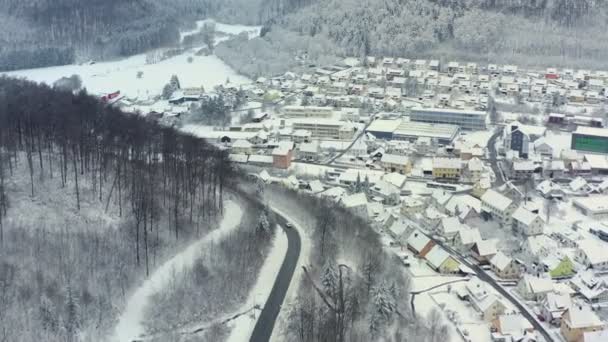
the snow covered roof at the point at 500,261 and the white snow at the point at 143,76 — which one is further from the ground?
the white snow at the point at 143,76

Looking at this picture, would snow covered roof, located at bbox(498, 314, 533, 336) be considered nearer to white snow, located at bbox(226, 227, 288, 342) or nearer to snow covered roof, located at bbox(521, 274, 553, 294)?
snow covered roof, located at bbox(521, 274, 553, 294)

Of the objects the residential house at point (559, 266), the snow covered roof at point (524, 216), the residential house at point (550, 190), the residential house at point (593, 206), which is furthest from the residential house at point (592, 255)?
the residential house at point (550, 190)

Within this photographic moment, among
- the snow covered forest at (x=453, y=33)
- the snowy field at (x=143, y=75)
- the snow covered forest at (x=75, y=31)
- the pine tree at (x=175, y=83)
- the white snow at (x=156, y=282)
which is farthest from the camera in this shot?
the snow covered forest at (x=75, y=31)

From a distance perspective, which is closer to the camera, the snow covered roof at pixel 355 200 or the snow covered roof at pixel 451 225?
the snow covered roof at pixel 451 225

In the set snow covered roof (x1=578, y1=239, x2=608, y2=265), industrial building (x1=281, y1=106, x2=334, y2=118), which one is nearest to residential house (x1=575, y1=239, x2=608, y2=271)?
snow covered roof (x1=578, y1=239, x2=608, y2=265)

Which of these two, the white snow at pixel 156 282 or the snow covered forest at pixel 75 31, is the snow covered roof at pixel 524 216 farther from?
the snow covered forest at pixel 75 31

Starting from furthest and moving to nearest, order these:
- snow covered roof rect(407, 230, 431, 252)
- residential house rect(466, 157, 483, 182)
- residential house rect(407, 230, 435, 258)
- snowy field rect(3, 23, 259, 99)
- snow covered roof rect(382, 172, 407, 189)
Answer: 1. snowy field rect(3, 23, 259, 99)
2. residential house rect(466, 157, 483, 182)
3. snow covered roof rect(382, 172, 407, 189)
4. snow covered roof rect(407, 230, 431, 252)
5. residential house rect(407, 230, 435, 258)

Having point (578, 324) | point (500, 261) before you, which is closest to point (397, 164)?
point (500, 261)
